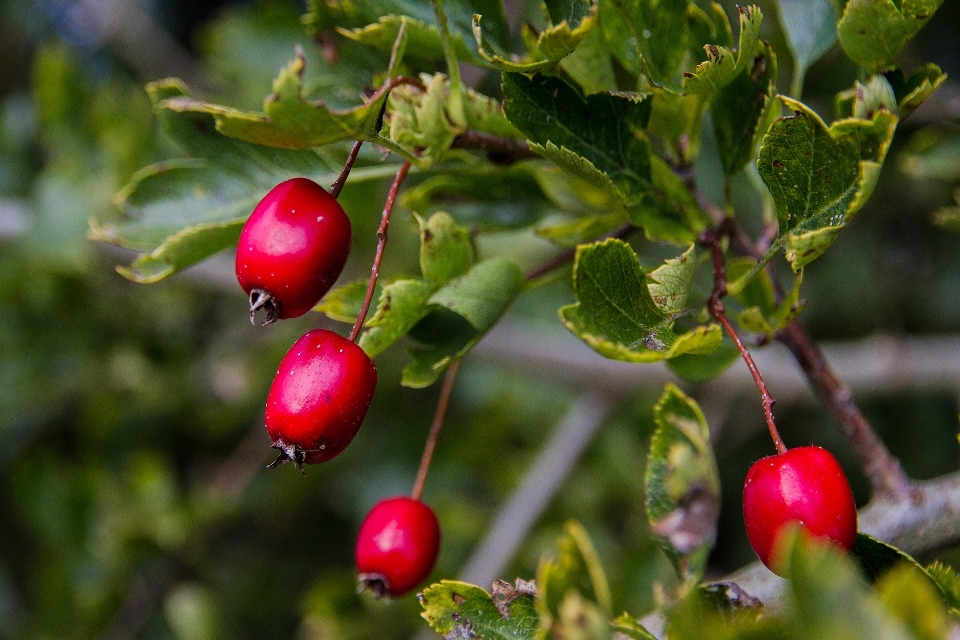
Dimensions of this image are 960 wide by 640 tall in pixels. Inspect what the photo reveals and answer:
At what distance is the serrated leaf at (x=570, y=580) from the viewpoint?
81cm

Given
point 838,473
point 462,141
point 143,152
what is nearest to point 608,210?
point 462,141

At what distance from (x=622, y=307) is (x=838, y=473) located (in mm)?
313

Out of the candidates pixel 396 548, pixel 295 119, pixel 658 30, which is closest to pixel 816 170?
pixel 658 30

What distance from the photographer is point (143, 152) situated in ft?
8.59

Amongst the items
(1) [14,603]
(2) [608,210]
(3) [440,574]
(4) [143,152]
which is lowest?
(1) [14,603]

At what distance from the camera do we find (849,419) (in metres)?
1.28

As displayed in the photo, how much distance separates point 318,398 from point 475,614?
339 mm

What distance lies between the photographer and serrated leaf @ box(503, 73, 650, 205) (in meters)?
1.04

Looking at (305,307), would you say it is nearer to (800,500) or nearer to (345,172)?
(345,172)

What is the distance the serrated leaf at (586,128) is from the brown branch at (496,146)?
83 mm

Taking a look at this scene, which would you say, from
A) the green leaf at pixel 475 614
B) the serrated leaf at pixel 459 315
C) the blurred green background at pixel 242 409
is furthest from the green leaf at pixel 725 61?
the blurred green background at pixel 242 409

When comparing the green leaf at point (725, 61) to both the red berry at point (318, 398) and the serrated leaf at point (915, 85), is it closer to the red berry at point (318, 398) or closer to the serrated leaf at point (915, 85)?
the serrated leaf at point (915, 85)

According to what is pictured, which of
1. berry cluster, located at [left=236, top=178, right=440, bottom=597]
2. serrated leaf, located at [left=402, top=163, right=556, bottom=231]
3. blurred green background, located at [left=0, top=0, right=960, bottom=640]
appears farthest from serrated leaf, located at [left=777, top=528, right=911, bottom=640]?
blurred green background, located at [left=0, top=0, right=960, bottom=640]

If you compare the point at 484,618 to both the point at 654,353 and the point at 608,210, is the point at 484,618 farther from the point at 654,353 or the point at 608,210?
the point at 608,210
